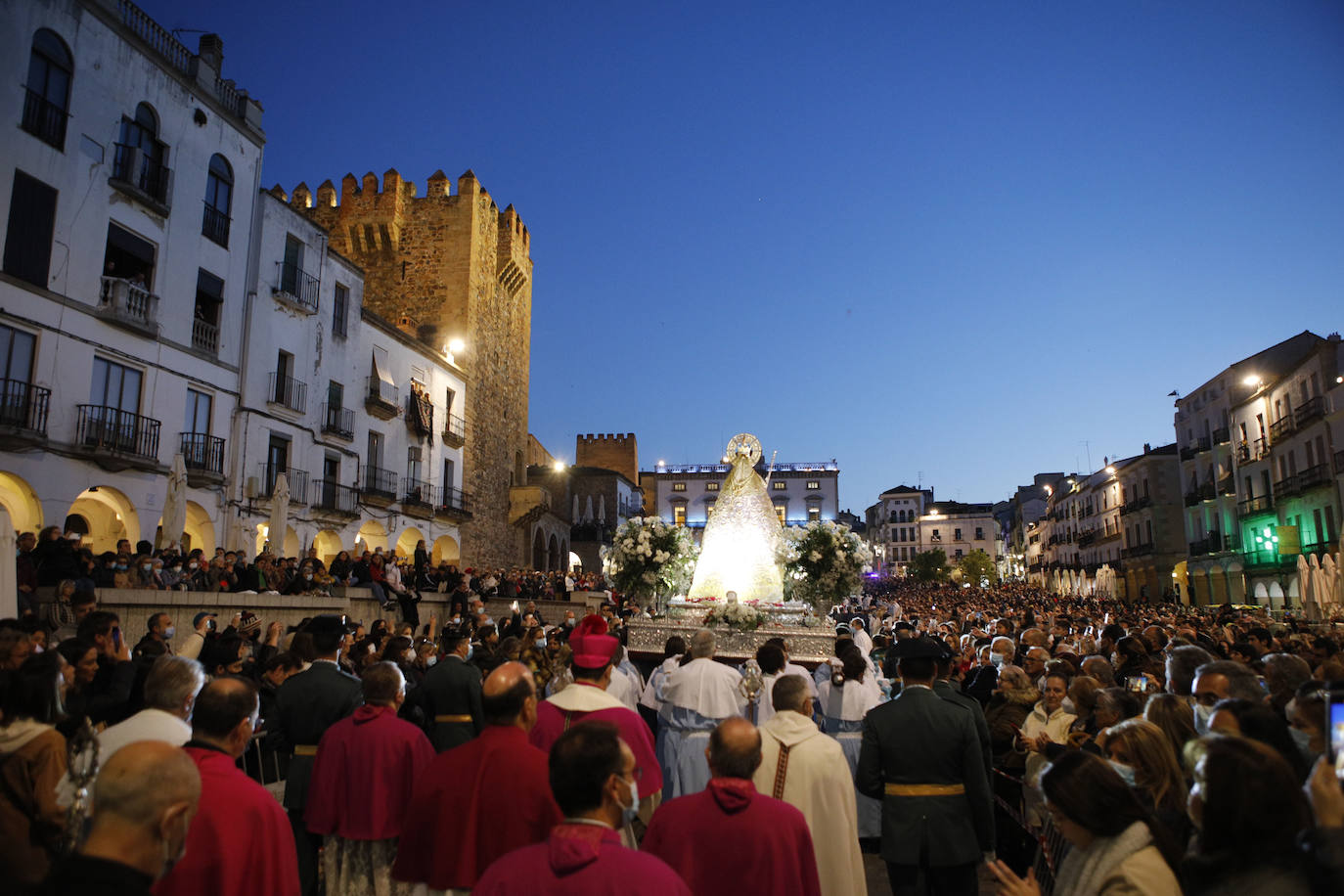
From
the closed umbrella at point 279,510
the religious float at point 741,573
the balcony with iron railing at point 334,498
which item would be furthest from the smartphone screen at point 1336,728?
the balcony with iron railing at point 334,498

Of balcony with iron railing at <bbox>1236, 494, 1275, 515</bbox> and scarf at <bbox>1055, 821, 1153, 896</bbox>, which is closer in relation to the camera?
scarf at <bbox>1055, 821, 1153, 896</bbox>

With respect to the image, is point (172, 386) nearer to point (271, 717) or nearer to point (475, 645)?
point (475, 645)

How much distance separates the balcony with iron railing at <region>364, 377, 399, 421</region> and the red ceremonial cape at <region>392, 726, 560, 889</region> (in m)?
27.5

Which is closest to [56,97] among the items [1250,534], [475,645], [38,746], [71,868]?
[475,645]

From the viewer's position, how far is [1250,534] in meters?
42.1

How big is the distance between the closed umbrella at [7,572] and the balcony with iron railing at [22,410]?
336 inches

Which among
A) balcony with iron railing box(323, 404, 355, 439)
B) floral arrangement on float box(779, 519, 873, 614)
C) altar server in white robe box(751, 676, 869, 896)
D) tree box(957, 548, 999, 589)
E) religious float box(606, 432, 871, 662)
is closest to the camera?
altar server in white robe box(751, 676, 869, 896)

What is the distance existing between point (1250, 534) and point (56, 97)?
47916 millimetres

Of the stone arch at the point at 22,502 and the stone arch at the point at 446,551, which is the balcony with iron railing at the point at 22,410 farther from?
the stone arch at the point at 446,551

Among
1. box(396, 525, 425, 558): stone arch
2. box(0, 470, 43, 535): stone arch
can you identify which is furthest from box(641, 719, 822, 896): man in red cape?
box(396, 525, 425, 558): stone arch

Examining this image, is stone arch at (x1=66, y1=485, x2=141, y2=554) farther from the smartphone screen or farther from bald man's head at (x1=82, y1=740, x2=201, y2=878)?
the smartphone screen

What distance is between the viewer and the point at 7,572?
957 centimetres

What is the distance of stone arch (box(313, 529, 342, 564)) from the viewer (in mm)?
27922

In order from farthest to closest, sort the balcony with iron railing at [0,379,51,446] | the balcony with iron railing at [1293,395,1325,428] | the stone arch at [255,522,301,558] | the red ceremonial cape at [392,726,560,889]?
the balcony with iron railing at [1293,395,1325,428] < the stone arch at [255,522,301,558] < the balcony with iron railing at [0,379,51,446] < the red ceremonial cape at [392,726,560,889]
